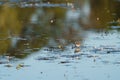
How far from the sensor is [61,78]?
13242 millimetres

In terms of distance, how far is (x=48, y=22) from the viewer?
2436cm

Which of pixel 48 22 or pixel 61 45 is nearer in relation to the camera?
pixel 61 45

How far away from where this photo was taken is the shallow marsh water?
→ 14.0 meters

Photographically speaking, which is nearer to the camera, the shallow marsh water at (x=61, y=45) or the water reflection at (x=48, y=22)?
the shallow marsh water at (x=61, y=45)

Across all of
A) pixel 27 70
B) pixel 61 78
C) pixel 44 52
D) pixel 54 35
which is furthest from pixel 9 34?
pixel 61 78

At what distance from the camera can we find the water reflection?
60.5 ft

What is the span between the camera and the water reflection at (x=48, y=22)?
18438mm

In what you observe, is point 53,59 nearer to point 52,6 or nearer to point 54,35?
point 54,35

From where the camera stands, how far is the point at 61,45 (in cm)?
1766

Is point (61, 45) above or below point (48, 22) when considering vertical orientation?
below

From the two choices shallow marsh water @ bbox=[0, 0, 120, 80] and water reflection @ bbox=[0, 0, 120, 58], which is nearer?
shallow marsh water @ bbox=[0, 0, 120, 80]

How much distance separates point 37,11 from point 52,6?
272cm

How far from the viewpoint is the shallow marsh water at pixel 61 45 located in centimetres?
1402

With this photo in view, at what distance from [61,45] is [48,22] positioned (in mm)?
6820
